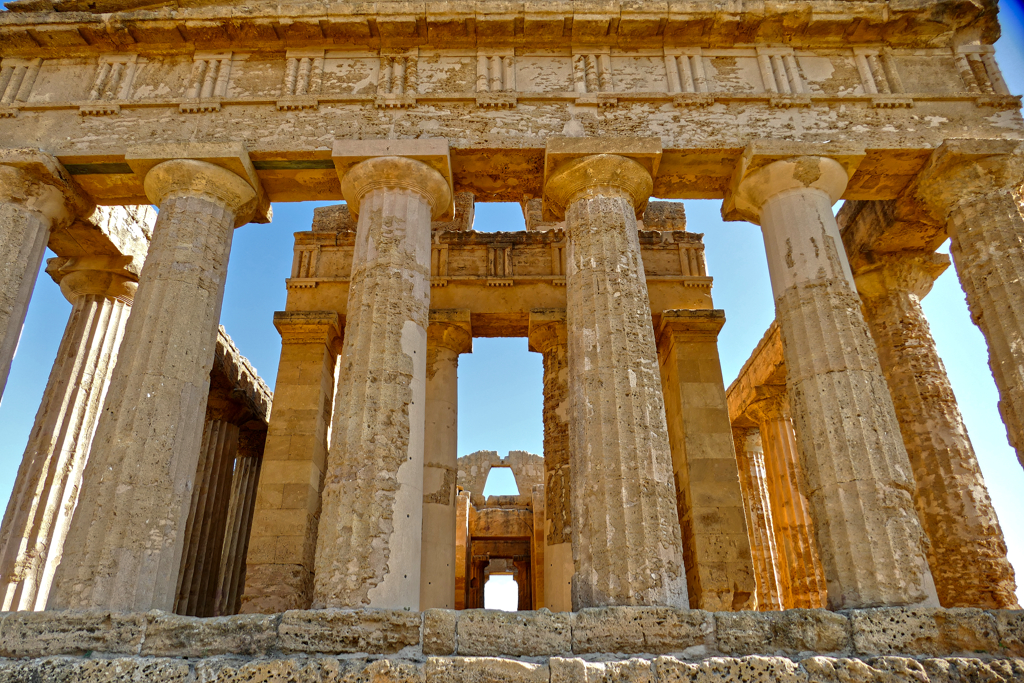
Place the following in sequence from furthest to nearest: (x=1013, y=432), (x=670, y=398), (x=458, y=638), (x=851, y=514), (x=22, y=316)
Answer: (x=670, y=398)
(x=22, y=316)
(x=1013, y=432)
(x=851, y=514)
(x=458, y=638)

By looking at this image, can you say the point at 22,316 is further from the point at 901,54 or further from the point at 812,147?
the point at 901,54

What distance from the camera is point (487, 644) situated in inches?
263

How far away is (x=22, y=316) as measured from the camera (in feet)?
32.4

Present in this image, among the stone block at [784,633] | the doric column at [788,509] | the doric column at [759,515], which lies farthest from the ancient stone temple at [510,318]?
the doric column at [759,515]

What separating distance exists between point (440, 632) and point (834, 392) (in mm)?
5225

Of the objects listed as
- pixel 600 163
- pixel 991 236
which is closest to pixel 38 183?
pixel 600 163

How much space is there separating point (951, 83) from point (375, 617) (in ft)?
36.4

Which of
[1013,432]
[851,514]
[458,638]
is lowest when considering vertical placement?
[458,638]

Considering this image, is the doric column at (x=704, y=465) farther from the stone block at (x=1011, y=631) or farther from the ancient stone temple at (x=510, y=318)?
the stone block at (x=1011, y=631)

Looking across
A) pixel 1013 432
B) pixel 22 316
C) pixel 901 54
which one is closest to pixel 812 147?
pixel 901 54

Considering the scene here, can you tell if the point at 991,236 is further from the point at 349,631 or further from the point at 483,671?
the point at 349,631

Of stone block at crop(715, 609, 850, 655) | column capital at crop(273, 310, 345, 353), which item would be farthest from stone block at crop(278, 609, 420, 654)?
column capital at crop(273, 310, 345, 353)

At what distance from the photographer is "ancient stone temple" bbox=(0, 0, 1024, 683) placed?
686cm

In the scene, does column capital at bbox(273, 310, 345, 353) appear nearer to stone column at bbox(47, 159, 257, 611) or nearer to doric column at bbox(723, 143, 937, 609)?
stone column at bbox(47, 159, 257, 611)
